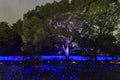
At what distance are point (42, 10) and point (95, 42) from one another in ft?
13.7

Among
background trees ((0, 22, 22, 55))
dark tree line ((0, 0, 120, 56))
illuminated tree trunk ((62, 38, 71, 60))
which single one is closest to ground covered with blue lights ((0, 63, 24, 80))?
dark tree line ((0, 0, 120, 56))

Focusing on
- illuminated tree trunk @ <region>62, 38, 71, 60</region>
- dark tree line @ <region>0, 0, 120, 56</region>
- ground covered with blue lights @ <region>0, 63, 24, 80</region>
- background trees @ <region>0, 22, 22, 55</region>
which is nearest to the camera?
ground covered with blue lights @ <region>0, 63, 24, 80</region>

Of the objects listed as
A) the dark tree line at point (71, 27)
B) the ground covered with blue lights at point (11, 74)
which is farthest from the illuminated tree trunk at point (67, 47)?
the ground covered with blue lights at point (11, 74)

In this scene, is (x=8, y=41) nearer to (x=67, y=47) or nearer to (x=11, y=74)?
(x=67, y=47)

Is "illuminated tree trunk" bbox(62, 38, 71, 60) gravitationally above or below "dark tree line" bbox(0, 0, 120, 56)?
below

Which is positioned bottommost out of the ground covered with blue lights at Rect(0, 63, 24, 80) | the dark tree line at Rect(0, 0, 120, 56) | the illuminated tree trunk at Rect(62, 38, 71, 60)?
the ground covered with blue lights at Rect(0, 63, 24, 80)

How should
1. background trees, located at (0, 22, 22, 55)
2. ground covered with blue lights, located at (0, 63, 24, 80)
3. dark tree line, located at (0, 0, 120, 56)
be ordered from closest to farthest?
1. ground covered with blue lights, located at (0, 63, 24, 80)
2. dark tree line, located at (0, 0, 120, 56)
3. background trees, located at (0, 22, 22, 55)

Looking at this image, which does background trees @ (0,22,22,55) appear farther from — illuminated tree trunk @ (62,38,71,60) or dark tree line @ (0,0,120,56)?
illuminated tree trunk @ (62,38,71,60)

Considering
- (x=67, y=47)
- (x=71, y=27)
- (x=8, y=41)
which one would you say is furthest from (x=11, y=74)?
(x=8, y=41)

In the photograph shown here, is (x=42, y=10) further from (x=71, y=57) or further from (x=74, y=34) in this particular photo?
(x=71, y=57)

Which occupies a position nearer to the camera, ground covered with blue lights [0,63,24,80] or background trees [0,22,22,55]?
ground covered with blue lights [0,63,24,80]

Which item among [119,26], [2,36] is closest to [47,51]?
[2,36]

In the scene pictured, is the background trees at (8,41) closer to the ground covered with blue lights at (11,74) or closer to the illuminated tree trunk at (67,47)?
the illuminated tree trunk at (67,47)

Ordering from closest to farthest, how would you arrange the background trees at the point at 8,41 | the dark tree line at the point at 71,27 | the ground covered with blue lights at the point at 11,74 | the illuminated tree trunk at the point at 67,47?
the ground covered with blue lights at the point at 11,74 < the dark tree line at the point at 71,27 < the illuminated tree trunk at the point at 67,47 < the background trees at the point at 8,41
